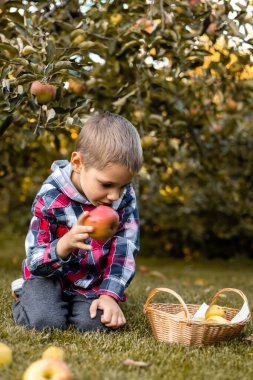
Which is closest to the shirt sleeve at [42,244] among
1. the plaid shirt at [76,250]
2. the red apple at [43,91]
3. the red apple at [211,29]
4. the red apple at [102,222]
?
the plaid shirt at [76,250]

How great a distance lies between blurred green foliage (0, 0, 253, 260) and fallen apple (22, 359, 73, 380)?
5.31 ft

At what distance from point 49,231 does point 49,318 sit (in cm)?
44

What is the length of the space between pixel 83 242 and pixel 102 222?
53 cm

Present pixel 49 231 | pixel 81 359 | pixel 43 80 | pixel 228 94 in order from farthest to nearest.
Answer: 1. pixel 228 94
2. pixel 43 80
3. pixel 49 231
4. pixel 81 359

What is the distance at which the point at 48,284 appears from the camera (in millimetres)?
2881

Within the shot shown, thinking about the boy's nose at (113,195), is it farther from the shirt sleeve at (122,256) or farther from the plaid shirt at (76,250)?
the shirt sleeve at (122,256)

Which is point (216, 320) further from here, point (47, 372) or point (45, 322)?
point (47, 372)

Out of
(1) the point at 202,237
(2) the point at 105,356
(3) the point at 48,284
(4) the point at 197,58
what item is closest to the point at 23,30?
(4) the point at 197,58

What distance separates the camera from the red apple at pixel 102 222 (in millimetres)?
2309

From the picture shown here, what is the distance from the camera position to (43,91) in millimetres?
3125

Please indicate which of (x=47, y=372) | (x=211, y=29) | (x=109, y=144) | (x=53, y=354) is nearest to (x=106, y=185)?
(x=109, y=144)

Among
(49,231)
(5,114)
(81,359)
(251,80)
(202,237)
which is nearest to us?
(81,359)

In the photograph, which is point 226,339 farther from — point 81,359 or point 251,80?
point 251,80

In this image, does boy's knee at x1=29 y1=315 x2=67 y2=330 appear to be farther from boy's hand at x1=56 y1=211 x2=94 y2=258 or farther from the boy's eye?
the boy's eye
